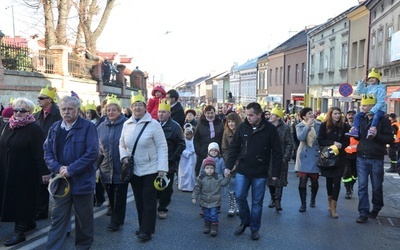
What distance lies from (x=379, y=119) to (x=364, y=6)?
22124 mm

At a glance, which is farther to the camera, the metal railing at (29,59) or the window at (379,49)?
the window at (379,49)

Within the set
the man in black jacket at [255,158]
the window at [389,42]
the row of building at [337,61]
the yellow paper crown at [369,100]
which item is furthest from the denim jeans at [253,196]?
the window at [389,42]

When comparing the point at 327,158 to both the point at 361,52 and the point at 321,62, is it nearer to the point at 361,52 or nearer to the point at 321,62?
the point at 361,52

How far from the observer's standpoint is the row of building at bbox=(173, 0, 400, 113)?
22.8 meters

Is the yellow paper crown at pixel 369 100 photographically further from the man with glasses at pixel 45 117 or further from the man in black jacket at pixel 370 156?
the man with glasses at pixel 45 117

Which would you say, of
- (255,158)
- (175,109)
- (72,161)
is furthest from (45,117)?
(255,158)

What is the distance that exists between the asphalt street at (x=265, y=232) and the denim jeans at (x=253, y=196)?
27cm

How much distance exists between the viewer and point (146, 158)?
21.0ft

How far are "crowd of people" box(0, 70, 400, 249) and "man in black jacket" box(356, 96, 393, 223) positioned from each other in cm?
2

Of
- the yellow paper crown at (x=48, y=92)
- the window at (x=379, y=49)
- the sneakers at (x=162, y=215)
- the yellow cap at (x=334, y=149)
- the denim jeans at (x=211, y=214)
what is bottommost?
the sneakers at (x=162, y=215)

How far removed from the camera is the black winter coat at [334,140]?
8.26 metres

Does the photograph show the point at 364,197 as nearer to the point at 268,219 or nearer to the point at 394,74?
the point at 268,219

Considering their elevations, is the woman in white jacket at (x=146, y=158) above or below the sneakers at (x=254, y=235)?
above

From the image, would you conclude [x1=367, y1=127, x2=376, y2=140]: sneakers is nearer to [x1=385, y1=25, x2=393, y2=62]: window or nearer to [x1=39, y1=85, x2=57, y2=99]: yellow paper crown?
[x1=39, y1=85, x2=57, y2=99]: yellow paper crown
